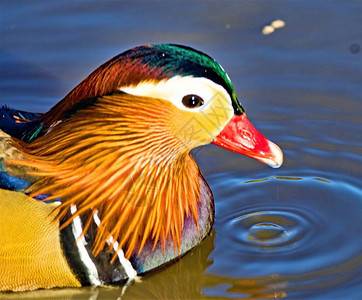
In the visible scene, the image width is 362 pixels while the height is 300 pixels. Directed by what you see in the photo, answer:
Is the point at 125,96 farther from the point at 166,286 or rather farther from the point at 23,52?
the point at 23,52

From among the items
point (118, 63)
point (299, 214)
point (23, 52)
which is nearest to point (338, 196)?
point (299, 214)

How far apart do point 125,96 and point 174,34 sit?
2.36 metres

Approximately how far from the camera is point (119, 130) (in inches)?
158

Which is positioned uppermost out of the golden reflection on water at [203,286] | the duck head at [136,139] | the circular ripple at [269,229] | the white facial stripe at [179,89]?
the white facial stripe at [179,89]

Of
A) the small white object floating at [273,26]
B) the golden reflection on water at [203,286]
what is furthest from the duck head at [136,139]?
the small white object floating at [273,26]

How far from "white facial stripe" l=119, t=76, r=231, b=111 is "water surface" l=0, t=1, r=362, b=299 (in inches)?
36.8

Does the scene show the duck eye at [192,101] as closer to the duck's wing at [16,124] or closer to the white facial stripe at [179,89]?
the white facial stripe at [179,89]

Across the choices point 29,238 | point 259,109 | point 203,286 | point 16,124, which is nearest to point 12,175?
point 29,238

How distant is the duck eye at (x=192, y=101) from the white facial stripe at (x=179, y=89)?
0.01 meters

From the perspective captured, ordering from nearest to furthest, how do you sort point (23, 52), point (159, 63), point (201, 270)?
point (159, 63), point (201, 270), point (23, 52)

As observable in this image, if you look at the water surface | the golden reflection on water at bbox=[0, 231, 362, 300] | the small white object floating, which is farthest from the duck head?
the small white object floating

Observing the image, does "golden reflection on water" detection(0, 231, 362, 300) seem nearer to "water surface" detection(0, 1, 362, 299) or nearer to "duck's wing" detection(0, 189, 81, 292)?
"water surface" detection(0, 1, 362, 299)

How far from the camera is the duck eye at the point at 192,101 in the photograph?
384cm

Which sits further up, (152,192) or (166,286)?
(152,192)
